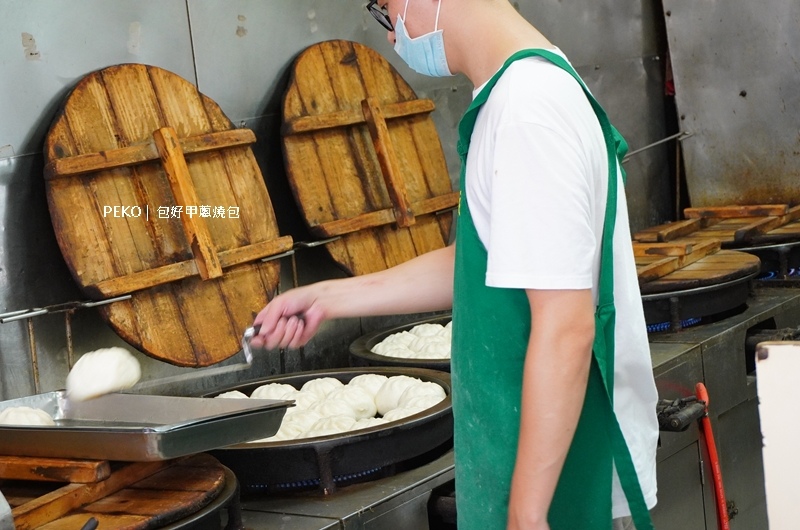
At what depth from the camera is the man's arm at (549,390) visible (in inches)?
59.5

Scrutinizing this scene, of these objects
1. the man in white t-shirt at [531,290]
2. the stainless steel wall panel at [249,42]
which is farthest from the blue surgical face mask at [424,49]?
the stainless steel wall panel at [249,42]

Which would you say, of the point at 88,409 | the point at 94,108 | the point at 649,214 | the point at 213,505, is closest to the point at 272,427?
the point at 213,505

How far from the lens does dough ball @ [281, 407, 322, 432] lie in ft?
8.48

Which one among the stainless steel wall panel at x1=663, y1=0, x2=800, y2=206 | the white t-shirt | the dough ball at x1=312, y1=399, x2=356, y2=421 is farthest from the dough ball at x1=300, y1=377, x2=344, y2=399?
the stainless steel wall panel at x1=663, y1=0, x2=800, y2=206

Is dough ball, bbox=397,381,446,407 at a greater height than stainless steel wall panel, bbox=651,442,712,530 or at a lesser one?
greater

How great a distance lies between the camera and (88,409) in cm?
219

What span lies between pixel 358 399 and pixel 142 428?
3.44ft

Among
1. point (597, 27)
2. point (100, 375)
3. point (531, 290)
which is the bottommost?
point (100, 375)

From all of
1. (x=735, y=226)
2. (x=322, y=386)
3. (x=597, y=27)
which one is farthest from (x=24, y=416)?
(x=597, y=27)

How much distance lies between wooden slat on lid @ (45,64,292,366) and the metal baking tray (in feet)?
1.89

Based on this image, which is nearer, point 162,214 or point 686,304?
point 162,214

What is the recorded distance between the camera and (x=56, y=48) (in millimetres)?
2785

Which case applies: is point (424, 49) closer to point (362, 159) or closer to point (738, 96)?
point (362, 159)

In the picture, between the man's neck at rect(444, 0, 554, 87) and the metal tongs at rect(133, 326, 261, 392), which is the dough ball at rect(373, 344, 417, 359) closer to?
the metal tongs at rect(133, 326, 261, 392)
